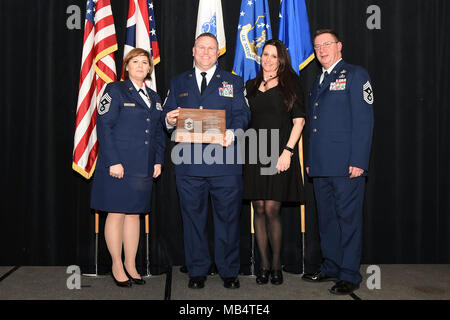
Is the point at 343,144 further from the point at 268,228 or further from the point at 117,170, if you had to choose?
the point at 117,170

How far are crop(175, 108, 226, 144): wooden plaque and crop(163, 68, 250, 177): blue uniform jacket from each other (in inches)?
5.5

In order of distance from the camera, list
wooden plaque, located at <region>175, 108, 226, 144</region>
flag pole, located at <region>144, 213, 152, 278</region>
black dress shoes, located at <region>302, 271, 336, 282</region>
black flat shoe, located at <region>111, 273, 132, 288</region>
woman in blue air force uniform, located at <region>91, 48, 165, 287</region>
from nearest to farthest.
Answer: wooden plaque, located at <region>175, 108, 226, 144</region> → woman in blue air force uniform, located at <region>91, 48, 165, 287</region> → black flat shoe, located at <region>111, 273, 132, 288</region> → black dress shoes, located at <region>302, 271, 336, 282</region> → flag pole, located at <region>144, 213, 152, 278</region>

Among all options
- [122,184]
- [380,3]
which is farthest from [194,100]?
[380,3]

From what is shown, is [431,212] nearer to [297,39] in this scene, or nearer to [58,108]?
[297,39]

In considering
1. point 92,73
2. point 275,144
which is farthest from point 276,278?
point 92,73

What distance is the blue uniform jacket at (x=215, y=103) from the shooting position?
2.82 meters

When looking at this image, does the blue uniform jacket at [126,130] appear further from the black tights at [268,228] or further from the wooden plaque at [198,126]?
the black tights at [268,228]

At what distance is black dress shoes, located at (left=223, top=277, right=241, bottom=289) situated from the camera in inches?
113

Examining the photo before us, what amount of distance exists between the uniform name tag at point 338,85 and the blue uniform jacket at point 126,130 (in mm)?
1290

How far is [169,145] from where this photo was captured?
12.0ft

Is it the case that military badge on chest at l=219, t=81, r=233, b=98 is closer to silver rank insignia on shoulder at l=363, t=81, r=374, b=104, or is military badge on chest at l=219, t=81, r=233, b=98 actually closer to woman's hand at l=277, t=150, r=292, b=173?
woman's hand at l=277, t=150, r=292, b=173

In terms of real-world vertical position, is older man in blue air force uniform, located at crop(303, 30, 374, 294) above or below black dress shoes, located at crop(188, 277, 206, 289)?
above

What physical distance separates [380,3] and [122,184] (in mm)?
2827

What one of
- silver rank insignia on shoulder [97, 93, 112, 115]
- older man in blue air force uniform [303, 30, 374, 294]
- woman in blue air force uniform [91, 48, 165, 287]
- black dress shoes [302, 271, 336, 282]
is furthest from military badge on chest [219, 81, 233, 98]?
black dress shoes [302, 271, 336, 282]
